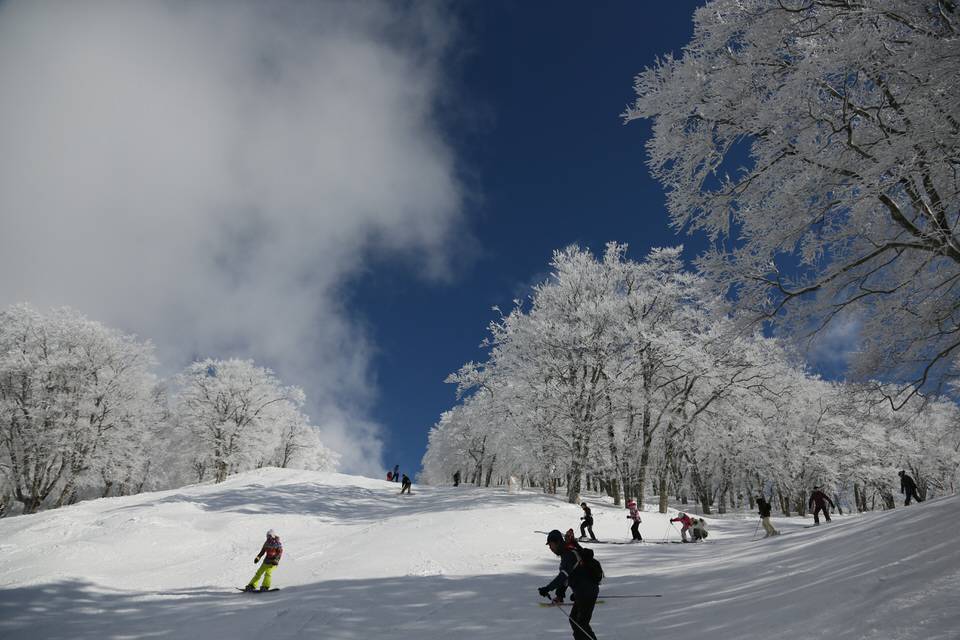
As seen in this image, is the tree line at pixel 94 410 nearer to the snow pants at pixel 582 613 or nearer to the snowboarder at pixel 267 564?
the snowboarder at pixel 267 564

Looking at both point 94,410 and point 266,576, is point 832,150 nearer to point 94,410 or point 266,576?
point 266,576

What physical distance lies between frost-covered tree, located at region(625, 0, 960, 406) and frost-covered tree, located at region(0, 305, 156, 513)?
39453 millimetres

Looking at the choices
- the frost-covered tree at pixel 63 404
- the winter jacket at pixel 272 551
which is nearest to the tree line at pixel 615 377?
the winter jacket at pixel 272 551

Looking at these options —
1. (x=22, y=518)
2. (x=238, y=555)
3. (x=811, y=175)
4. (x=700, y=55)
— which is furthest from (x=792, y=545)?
(x=22, y=518)

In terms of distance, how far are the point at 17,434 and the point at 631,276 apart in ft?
132

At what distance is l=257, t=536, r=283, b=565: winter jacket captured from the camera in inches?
443

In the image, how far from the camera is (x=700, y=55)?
8359 mm

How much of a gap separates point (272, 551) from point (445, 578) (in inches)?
168

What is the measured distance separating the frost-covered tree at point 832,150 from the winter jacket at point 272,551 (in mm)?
11644

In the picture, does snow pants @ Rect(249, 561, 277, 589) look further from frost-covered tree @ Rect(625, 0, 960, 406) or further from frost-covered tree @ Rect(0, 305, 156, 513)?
frost-covered tree @ Rect(0, 305, 156, 513)

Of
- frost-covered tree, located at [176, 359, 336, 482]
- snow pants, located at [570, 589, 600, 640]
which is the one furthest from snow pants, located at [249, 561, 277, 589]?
frost-covered tree, located at [176, 359, 336, 482]

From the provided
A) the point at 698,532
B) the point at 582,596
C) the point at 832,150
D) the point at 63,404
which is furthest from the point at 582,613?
the point at 63,404

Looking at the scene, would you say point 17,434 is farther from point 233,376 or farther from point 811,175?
point 811,175

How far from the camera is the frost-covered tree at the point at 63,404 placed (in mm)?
30500
